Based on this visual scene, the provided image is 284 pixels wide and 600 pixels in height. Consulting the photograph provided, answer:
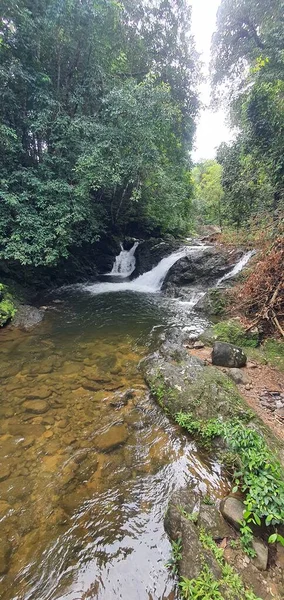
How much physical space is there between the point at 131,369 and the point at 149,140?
8.06 m

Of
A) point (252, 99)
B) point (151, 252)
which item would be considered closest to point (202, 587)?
point (252, 99)

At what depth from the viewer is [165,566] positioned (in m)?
1.90

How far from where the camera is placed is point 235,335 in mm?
5160

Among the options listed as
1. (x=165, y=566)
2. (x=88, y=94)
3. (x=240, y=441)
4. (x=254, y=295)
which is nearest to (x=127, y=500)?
(x=165, y=566)

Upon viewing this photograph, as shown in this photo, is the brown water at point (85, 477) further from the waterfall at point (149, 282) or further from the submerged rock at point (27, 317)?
the waterfall at point (149, 282)

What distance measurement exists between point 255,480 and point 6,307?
6318 millimetres

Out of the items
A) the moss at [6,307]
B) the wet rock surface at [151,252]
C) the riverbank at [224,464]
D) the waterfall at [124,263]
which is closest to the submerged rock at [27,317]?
the moss at [6,307]

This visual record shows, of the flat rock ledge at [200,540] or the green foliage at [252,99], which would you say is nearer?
the flat rock ledge at [200,540]

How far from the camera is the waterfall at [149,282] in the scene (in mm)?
11078

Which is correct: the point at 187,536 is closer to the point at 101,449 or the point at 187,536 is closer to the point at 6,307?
the point at 101,449

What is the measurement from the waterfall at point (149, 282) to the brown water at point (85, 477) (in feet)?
20.1

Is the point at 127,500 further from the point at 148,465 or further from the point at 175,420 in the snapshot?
the point at 175,420

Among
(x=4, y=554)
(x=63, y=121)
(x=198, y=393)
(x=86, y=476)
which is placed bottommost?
(x=4, y=554)

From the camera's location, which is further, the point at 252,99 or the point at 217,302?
the point at 252,99
